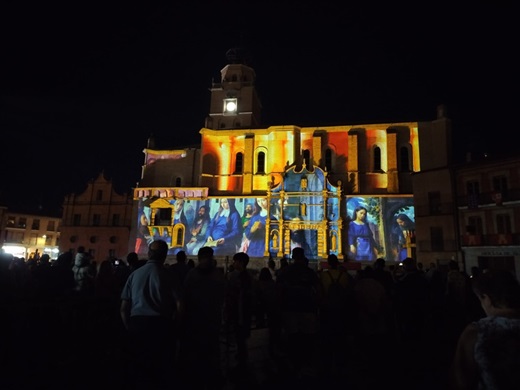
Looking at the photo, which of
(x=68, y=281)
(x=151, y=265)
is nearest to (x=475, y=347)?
(x=151, y=265)

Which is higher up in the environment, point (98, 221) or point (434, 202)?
point (434, 202)

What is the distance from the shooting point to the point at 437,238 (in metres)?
31.0

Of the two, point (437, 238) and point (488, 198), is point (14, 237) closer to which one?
point (437, 238)

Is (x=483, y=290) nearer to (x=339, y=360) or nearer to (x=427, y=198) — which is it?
(x=339, y=360)

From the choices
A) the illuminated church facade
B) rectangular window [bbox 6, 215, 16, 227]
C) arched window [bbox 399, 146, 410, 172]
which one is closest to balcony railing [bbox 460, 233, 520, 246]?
the illuminated church facade

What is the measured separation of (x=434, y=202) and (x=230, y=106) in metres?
31.7

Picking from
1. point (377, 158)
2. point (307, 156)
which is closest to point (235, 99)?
point (307, 156)

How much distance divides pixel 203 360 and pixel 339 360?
135 inches

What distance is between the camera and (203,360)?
5.23m

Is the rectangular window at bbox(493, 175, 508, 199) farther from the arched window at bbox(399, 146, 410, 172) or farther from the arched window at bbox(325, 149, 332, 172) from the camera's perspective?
the arched window at bbox(325, 149, 332, 172)

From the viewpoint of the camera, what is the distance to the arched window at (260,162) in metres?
40.1

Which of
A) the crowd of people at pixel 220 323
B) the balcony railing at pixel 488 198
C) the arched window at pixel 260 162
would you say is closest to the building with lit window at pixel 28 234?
the arched window at pixel 260 162

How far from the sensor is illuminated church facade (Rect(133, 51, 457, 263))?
1361 inches

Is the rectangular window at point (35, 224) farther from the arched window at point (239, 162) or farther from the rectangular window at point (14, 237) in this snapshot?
the arched window at point (239, 162)
